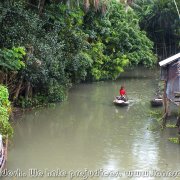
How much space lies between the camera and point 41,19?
18.3 metres

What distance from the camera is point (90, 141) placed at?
13.2 metres

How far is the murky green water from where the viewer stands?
11.0 m

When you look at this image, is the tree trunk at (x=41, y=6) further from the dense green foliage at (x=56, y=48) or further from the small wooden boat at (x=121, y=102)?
the small wooden boat at (x=121, y=102)

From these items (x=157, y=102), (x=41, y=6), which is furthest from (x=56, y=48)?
(x=157, y=102)

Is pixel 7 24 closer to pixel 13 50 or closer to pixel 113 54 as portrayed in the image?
pixel 13 50

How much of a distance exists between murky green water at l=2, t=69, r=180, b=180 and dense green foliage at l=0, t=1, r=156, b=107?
44.2 inches

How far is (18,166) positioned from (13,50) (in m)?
5.56

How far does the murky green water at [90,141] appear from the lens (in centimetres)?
1097

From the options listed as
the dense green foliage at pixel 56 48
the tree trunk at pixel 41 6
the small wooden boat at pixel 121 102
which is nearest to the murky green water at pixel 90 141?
the small wooden boat at pixel 121 102

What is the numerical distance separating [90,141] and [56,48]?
604 cm

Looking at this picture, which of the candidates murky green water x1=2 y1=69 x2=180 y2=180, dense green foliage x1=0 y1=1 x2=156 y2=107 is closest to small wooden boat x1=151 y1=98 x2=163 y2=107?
murky green water x1=2 y1=69 x2=180 y2=180

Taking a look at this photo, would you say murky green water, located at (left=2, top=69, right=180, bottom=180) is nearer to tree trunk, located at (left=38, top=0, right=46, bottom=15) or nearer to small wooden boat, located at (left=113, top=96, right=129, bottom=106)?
small wooden boat, located at (left=113, top=96, right=129, bottom=106)

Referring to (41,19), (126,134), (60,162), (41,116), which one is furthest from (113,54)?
(60,162)

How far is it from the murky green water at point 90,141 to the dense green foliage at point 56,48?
1.12m
